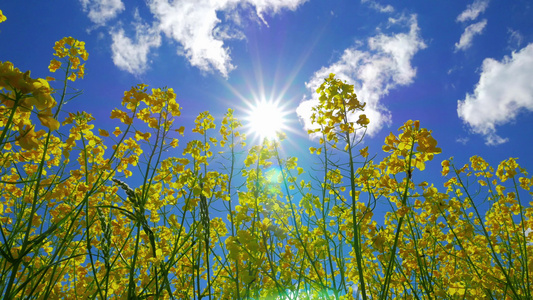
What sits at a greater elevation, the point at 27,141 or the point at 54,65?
the point at 54,65

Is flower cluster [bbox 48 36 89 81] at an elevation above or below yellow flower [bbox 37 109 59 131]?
above

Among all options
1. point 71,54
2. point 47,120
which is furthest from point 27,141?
point 71,54

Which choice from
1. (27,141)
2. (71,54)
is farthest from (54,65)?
(27,141)

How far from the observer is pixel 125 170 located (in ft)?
8.50

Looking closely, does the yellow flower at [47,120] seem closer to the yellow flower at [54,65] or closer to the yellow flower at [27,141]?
the yellow flower at [27,141]

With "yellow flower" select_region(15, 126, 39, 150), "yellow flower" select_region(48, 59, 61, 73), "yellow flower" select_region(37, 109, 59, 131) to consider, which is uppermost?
"yellow flower" select_region(48, 59, 61, 73)

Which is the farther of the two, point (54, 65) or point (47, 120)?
point (54, 65)

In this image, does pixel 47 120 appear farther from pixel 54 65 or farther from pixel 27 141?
pixel 54 65

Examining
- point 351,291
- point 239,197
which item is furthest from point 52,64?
point 351,291

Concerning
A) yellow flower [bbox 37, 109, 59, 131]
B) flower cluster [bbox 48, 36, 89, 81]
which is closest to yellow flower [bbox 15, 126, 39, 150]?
yellow flower [bbox 37, 109, 59, 131]

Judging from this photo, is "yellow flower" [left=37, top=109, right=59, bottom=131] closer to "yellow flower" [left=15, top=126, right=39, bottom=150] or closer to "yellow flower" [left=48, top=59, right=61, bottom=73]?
"yellow flower" [left=15, top=126, right=39, bottom=150]

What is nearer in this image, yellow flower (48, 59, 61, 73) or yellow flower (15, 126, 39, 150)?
yellow flower (15, 126, 39, 150)

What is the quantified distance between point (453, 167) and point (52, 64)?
3.76 meters

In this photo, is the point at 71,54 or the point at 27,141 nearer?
the point at 27,141
